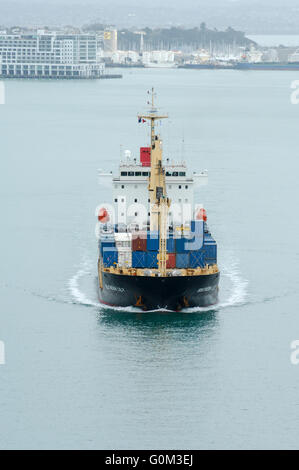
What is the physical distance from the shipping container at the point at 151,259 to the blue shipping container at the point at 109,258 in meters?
1.35

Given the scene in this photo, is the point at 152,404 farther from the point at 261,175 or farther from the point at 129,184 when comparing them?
the point at 261,175

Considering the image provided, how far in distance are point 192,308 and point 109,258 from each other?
13.0 ft

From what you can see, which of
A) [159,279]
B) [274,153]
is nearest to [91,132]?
[274,153]

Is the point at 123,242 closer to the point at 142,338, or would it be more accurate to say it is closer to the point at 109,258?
the point at 109,258

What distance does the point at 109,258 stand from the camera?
139 feet

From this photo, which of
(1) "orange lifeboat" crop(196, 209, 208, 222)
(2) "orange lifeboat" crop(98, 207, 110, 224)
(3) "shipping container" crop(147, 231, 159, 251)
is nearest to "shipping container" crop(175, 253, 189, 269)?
(3) "shipping container" crop(147, 231, 159, 251)

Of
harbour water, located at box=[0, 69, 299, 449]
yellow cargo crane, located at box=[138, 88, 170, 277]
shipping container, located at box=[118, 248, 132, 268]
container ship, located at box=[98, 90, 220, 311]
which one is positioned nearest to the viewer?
harbour water, located at box=[0, 69, 299, 449]

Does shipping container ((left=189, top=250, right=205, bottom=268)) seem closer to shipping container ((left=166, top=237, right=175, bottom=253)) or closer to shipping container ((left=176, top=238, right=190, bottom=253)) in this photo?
shipping container ((left=176, top=238, right=190, bottom=253))

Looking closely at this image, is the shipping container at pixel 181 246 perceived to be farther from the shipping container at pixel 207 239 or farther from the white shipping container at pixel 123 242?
the white shipping container at pixel 123 242

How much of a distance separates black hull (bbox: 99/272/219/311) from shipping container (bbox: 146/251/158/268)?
1414 mm

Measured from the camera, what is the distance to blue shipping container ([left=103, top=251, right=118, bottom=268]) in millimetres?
42281

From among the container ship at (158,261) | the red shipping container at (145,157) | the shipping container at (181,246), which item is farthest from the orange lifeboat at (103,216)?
the shipping container at (181,246)

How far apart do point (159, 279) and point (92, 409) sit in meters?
9.94
